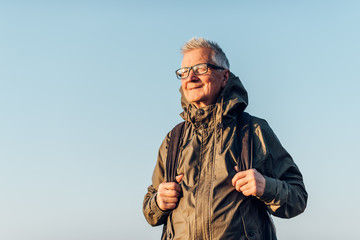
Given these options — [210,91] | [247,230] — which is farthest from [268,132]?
[247,230]

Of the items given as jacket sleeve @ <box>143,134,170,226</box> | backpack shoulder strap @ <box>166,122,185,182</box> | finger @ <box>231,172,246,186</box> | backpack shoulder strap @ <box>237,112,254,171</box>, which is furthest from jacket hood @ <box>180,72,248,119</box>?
finger @ <box>231,172,246,186</box>

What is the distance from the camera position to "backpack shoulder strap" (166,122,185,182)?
5.95 meters

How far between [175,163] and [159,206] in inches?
22.0

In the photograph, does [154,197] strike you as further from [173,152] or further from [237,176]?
[237,176]

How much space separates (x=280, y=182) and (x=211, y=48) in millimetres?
1869

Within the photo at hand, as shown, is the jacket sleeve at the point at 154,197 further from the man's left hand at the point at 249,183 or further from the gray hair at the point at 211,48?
the gray hair at the point at 211,48

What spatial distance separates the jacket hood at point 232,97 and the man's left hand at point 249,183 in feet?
2.65

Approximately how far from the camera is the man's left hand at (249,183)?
5.32 meters

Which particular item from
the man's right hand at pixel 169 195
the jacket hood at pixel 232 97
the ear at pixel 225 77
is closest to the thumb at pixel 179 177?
the man's right hand at pixel 169 195

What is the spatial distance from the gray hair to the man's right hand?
5.04 feet

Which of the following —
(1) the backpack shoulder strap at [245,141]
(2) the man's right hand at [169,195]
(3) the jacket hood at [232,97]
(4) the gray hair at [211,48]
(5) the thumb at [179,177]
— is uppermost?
(4) the gray hair at [211,48]

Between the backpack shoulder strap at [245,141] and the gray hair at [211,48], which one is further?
the gray hair at [211,48]

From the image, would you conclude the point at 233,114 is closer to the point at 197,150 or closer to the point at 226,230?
the point at 197,150

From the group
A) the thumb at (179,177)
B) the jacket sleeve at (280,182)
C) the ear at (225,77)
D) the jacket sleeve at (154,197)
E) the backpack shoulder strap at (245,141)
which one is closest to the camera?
the jacket sleeve at (280,182)
